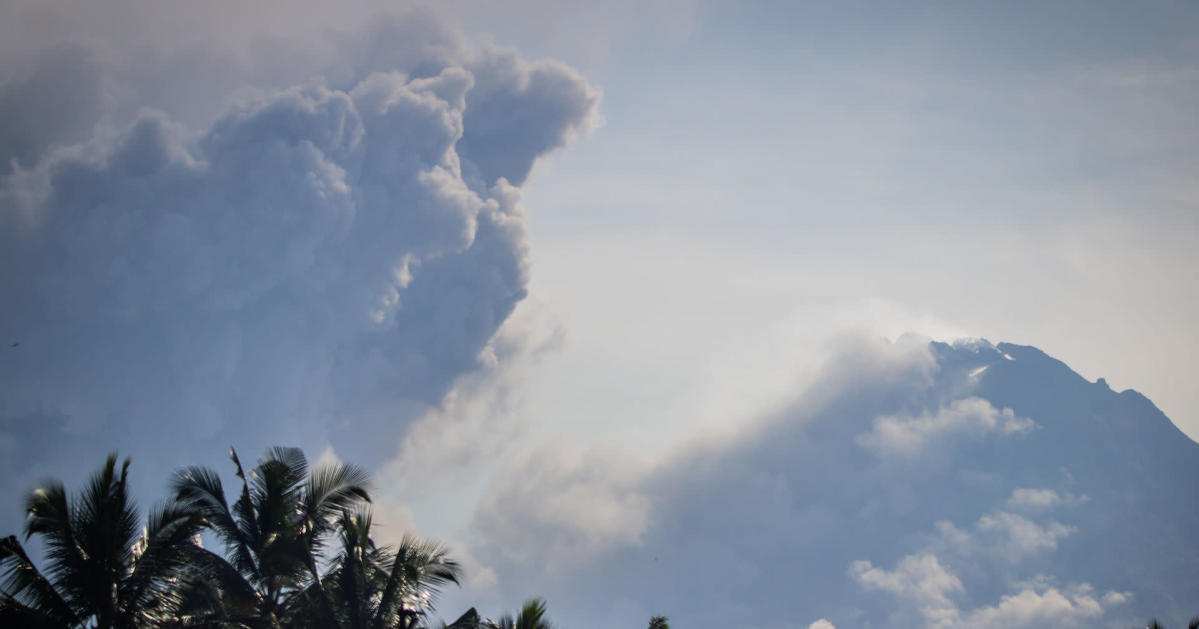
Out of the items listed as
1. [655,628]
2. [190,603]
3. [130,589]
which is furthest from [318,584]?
[655,628]

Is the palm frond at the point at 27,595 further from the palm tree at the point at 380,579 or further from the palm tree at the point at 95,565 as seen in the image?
the palm tree at the point at 380,579

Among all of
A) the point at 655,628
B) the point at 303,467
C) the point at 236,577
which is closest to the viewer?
the point at 236,577

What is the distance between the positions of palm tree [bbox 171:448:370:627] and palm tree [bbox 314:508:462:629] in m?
0.43

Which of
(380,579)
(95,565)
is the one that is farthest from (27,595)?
(380,579)

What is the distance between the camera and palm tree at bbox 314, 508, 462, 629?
2034 cm

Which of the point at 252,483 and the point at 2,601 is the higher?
the point at 252,483

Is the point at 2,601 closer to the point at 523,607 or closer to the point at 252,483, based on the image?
the point at 252,483

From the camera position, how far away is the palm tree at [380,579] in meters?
20.3

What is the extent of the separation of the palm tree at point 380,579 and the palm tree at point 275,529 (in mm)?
428

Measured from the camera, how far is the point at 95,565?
680 inches

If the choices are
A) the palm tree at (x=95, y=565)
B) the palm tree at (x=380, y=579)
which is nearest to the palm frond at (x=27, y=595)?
the palm tree at (x=95, y=565)

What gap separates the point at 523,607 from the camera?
2031cm

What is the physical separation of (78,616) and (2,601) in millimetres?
1348

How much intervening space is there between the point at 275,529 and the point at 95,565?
3.78 m
